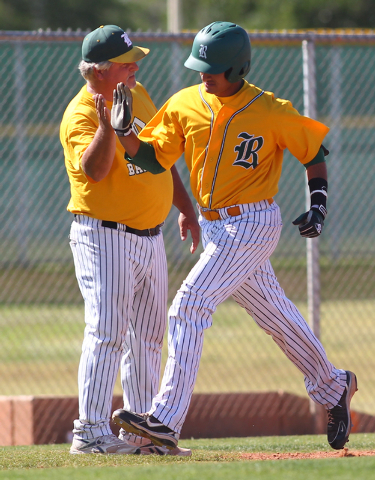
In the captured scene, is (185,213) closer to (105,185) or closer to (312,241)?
(105,185)

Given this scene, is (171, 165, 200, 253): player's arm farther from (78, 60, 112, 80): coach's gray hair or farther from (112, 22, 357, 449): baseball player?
(78, 60, 112, 80): coach's gray hair

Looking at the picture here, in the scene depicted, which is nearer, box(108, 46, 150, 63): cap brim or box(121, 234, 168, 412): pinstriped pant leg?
box(108, 46, 150, 63): cap brim

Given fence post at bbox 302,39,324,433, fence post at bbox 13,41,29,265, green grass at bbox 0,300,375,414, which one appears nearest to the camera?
fence post at bbox 302,39,324,433

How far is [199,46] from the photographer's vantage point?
12.0 ft

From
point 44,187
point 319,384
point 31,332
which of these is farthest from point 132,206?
point 44,187

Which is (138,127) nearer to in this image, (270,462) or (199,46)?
(199,46)

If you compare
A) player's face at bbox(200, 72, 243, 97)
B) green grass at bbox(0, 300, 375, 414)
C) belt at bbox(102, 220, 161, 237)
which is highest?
player's face at bbox(200, 72, 243, 97)

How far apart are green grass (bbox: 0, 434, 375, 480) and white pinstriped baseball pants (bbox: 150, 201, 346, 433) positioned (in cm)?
28

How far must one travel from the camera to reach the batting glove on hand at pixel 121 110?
351cm

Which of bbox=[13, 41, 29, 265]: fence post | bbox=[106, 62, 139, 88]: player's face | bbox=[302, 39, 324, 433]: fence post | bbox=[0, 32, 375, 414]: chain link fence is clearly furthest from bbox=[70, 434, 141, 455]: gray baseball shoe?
bbox=[13, 41, 29, 265]: fence post

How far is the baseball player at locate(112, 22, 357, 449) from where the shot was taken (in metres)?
3.50

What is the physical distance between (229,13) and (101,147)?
24.8 m

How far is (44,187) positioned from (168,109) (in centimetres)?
948

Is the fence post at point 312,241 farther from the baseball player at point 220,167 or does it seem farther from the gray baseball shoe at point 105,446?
the gray baseball shoe at point 105,446
